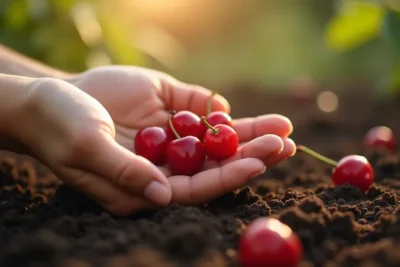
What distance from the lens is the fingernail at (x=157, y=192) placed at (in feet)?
6.44

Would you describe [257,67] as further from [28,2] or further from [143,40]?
[28,2]

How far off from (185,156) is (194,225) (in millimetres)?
583

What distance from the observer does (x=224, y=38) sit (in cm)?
1123

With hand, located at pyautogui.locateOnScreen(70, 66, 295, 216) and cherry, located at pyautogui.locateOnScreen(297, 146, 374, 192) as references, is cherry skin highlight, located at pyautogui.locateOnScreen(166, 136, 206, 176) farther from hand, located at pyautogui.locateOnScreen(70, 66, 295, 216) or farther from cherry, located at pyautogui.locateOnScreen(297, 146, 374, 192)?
cherry, located at pyautogui.locateOnScreen(297, 146, 374, 192)

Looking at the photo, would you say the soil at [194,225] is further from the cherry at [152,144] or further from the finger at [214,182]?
the cherry at [152,144]

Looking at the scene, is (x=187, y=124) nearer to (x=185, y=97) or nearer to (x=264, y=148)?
(x=185, y=97)

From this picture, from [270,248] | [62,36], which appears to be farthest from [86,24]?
[270,248]

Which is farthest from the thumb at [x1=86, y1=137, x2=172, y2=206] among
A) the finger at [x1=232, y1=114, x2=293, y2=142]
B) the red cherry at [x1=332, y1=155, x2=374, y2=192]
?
the red cherry at [x1=332, y1=155, x2=374, y2=192]

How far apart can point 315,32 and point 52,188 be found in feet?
24.5

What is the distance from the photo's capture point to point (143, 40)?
576 cm

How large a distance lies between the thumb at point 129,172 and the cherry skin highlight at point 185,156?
28 cm

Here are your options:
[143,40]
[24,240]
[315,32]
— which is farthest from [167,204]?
[315,32]

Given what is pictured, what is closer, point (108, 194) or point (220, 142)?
point (108, 194)

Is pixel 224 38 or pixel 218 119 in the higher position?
pixel 224 38
